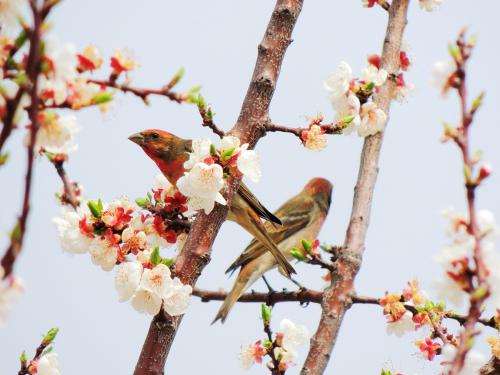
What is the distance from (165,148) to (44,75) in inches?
196

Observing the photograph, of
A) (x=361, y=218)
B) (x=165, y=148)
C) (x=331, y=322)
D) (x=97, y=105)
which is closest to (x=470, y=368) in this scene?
(x=97, y=105)

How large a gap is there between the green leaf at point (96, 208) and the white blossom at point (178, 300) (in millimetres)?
592

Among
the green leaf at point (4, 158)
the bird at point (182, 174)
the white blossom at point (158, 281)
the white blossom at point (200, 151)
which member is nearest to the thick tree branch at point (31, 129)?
the green leaf at point (4, 158)

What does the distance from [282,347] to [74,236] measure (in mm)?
1275

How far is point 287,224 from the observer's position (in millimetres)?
10219

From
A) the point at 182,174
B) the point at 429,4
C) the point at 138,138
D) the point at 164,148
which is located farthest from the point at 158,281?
the point at 138,138

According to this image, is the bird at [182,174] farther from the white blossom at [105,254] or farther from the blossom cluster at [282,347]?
the white blossom at [105,254]

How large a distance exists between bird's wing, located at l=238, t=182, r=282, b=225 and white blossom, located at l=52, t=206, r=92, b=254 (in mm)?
1908

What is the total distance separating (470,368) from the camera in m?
2.15

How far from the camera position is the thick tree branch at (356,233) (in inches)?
138

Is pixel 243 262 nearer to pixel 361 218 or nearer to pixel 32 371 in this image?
pixel 361 218

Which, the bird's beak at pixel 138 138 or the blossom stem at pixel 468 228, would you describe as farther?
the bird's beak at pixel 138 138

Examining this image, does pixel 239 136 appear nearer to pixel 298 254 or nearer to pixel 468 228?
pixel 298 254

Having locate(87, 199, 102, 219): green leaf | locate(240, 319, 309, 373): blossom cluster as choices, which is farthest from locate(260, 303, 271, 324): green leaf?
locate(87, 199, 102, 219): green leaf
